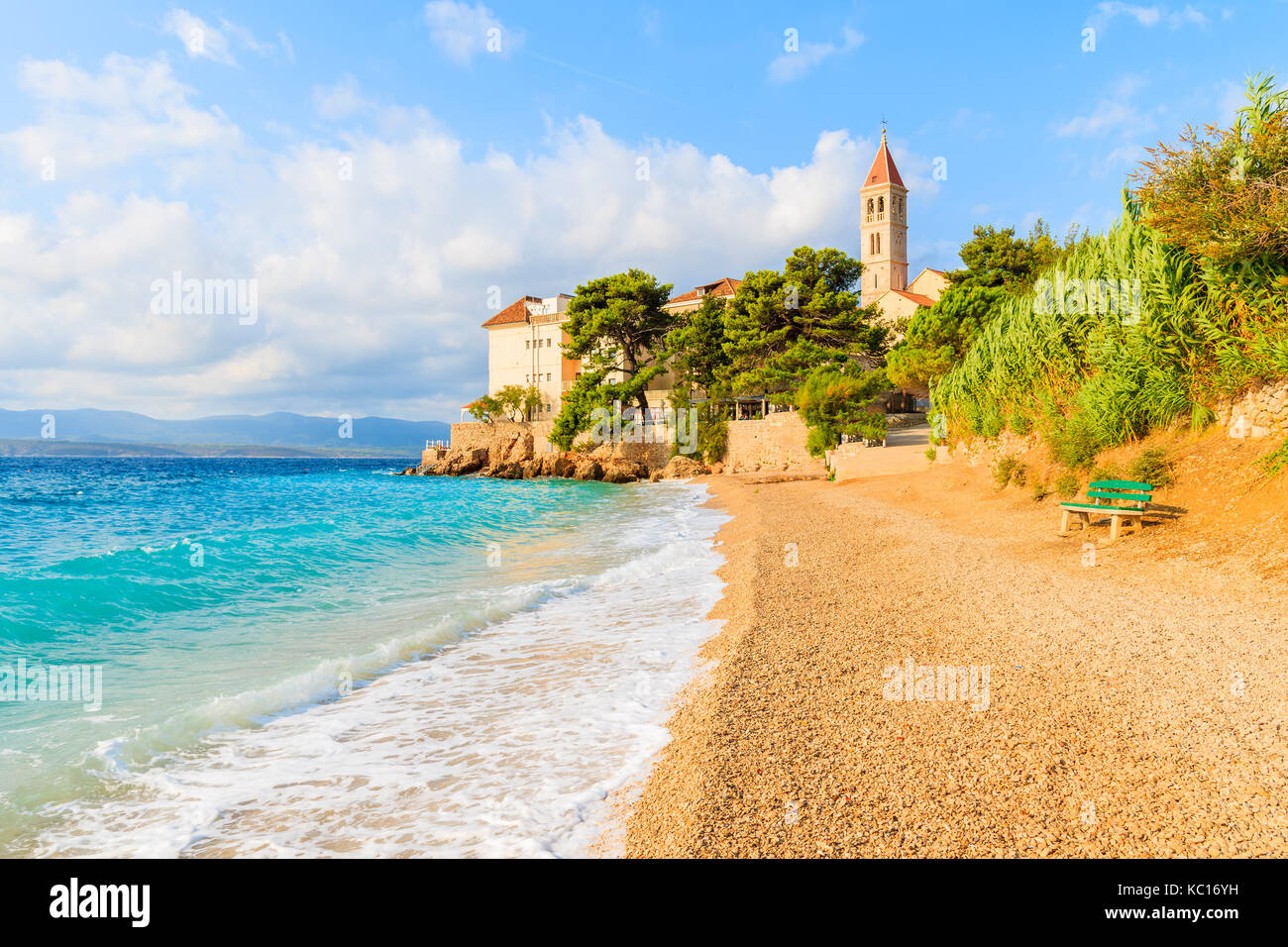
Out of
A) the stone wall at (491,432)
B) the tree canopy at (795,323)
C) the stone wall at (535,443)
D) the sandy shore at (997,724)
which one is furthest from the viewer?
the stone wall at (491,432)

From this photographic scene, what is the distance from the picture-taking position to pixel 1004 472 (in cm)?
1582

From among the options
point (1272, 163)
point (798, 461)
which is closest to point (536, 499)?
point (798, 461)

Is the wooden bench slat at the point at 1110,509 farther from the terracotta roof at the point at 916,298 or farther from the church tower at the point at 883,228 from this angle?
the church tower at the point at 883,228

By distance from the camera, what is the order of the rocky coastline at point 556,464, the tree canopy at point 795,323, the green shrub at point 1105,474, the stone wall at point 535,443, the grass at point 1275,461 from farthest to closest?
the stone wall at point 535,443 < the rocky coastline at point 556,464 < the tree canopy at point 795,323 < the green shrub at point 1105,474 < the grass at point 1275,461

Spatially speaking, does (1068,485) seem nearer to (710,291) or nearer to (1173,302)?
(1173,302)

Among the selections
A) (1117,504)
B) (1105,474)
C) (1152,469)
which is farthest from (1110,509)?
(1105,474)

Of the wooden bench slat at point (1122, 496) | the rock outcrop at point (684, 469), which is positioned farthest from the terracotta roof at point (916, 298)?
the wooden bench slat at point (1122, 496)

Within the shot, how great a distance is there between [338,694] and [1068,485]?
12639 mm

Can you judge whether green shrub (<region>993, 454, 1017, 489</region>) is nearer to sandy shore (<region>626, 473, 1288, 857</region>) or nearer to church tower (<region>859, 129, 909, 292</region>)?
sandy shore (<region>626, 473, 1288, 857</region>)

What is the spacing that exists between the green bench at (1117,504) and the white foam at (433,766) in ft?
21.5

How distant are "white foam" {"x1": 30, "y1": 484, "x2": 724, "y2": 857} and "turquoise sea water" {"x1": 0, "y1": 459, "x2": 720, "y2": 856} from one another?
0.06 feet

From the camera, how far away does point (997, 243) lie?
41.2 meters

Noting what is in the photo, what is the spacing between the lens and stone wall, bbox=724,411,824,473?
4069 centimetres

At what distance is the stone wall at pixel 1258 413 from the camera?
9547 millimetres
